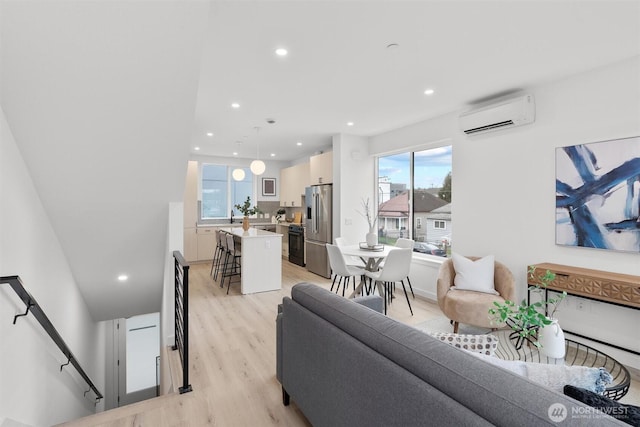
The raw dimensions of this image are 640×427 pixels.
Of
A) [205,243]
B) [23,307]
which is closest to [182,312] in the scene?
[23,307]

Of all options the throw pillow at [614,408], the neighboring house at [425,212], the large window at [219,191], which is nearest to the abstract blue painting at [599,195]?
the neighboring house at [425,212]

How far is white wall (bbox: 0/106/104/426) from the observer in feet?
6.37

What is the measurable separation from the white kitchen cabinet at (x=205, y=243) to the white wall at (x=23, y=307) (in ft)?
12.2

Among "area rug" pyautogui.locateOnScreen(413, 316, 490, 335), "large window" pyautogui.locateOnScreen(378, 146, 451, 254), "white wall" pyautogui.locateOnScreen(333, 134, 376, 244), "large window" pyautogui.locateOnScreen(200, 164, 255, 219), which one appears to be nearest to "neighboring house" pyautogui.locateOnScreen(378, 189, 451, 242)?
"large window" pyautogui.locateOnScreen(378, 146, 451, 254)

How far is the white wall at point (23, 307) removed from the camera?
6.37 ft

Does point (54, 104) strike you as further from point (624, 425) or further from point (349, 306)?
point (624, 425)

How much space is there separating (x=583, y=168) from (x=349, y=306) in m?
2.90

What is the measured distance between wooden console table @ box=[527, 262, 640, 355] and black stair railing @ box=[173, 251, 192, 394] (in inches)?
125

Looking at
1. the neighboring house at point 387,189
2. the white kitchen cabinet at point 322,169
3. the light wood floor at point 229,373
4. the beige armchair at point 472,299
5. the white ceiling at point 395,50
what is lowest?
the light wood floor at point 229,373

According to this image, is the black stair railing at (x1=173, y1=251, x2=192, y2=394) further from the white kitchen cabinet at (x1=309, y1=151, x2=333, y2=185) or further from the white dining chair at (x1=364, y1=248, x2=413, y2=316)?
the white kitchen cabinet at (x1=309, y1=151, x2=333, y2=185)

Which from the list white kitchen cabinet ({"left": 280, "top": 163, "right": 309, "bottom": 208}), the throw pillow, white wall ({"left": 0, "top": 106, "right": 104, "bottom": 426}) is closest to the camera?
the throw pillow

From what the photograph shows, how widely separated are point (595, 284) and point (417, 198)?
105 inches

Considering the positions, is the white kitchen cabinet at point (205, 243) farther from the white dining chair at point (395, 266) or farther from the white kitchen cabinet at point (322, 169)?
the white dining chair at point (395, 266)

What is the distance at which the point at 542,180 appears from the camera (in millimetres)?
3336
